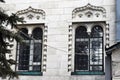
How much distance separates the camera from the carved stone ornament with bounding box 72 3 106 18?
679 inches

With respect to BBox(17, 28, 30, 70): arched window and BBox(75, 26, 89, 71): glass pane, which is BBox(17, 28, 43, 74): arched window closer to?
BBox(17, 28, 30, 70): arched window

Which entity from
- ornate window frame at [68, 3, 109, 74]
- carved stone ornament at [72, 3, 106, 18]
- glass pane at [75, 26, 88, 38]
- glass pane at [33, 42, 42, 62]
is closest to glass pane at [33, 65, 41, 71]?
glass pane at [33, 42, 42, 62]

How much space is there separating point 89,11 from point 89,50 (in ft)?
6.79

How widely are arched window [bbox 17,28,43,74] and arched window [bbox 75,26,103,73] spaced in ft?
6.88

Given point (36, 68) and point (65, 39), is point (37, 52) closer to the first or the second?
point (36, 68)

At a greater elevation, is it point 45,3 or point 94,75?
point 45,3

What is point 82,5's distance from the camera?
1752 cm

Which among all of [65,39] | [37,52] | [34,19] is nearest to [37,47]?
[37,52]

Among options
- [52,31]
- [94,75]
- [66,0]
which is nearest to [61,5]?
[66,0]

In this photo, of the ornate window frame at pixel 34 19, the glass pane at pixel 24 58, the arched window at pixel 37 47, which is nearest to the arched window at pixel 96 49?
the ornate window frame at pixel 34 19

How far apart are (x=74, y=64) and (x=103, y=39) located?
200 centimetres

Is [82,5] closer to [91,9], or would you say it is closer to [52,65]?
[91,9]

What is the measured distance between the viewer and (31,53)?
1797cm

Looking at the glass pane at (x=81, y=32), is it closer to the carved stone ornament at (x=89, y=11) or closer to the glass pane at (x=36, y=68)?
the carved stone ornament at (x=89, y=11)
